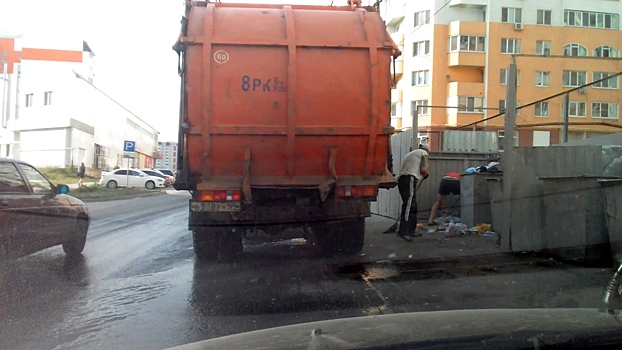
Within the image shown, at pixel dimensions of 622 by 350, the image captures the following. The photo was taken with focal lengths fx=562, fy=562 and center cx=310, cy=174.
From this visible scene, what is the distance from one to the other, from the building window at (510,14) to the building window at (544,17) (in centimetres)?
188

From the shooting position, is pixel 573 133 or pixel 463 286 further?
pixel 573 133

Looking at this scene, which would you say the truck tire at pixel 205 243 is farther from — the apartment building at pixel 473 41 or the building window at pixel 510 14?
the building window at pixel 510 14

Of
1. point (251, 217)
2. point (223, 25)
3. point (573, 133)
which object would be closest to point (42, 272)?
point (251, 217)

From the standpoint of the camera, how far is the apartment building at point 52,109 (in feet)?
143

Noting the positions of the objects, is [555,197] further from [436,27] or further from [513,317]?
[436,27]

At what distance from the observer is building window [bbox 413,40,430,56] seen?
42.5 metres

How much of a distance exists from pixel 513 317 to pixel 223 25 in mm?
5252

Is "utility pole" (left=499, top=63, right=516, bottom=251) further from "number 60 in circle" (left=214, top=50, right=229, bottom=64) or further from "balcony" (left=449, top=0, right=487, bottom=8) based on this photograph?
"balcony" (left=449, top=0, right=487, bottom=8)

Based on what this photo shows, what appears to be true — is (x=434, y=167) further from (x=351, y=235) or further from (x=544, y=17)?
(x=544, y=17)

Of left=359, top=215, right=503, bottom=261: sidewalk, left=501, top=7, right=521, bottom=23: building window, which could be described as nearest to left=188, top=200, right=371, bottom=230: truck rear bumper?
left=359, top=215, right=503, bottom=261: sidewalk

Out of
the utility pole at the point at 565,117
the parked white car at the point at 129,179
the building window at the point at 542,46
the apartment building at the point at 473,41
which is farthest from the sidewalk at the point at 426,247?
the parked white car at the point at 129,179

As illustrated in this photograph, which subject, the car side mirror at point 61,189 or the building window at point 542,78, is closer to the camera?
the car side mirror at point 61,189

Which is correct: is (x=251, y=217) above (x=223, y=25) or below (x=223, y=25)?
below

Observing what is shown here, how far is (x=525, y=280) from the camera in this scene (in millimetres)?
6254
